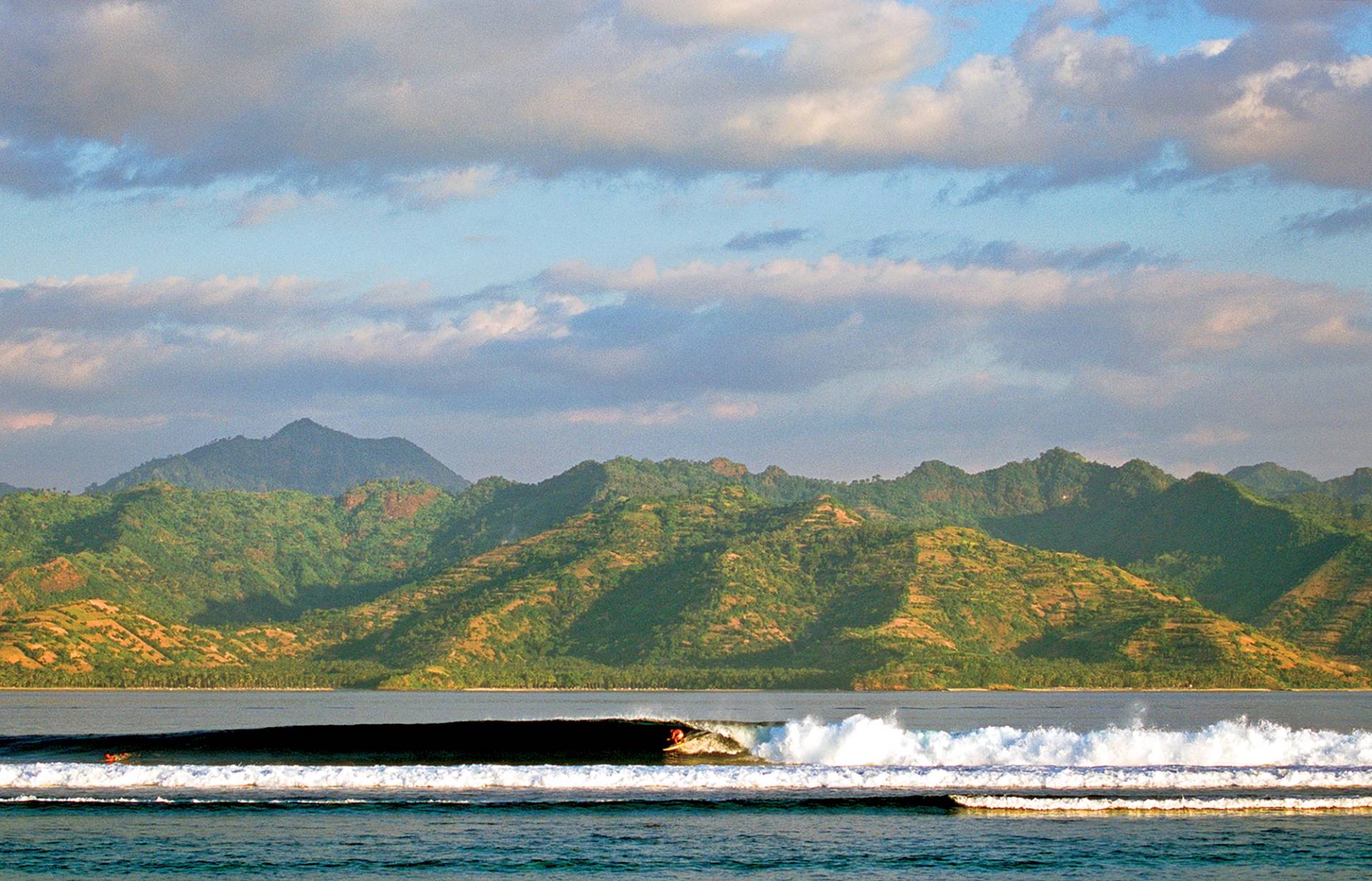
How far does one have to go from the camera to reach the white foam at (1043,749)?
6975 centimetres

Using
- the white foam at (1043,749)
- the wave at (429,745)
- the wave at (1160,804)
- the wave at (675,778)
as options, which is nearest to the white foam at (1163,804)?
the wave at (1160,804)

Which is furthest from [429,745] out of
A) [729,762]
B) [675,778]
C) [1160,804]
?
[1160,804]

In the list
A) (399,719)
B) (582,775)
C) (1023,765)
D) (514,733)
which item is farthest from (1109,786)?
(399,719)

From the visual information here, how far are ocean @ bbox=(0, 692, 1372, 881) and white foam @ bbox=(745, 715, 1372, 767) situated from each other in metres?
0.12

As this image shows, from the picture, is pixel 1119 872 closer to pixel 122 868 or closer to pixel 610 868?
pixel 610 868

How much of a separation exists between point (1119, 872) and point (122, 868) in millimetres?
30472

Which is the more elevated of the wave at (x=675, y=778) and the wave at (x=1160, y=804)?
the wave at (x=675, y=778)

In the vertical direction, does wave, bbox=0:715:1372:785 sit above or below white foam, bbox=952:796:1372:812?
above

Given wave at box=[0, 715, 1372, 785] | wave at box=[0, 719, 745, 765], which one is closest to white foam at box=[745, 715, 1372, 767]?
wave at box=[0, 715, 1372, 785]

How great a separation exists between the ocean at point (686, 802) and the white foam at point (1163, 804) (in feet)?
0.39

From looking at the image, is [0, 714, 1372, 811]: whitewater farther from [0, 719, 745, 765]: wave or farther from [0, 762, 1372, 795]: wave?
[0, 719, 745, 765]: wave

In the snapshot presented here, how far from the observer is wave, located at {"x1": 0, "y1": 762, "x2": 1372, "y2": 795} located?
63.2 metres

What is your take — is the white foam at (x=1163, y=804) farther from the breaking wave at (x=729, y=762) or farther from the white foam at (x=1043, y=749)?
the white foam at (x=1043, y=749)

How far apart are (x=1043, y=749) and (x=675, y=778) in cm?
1779
